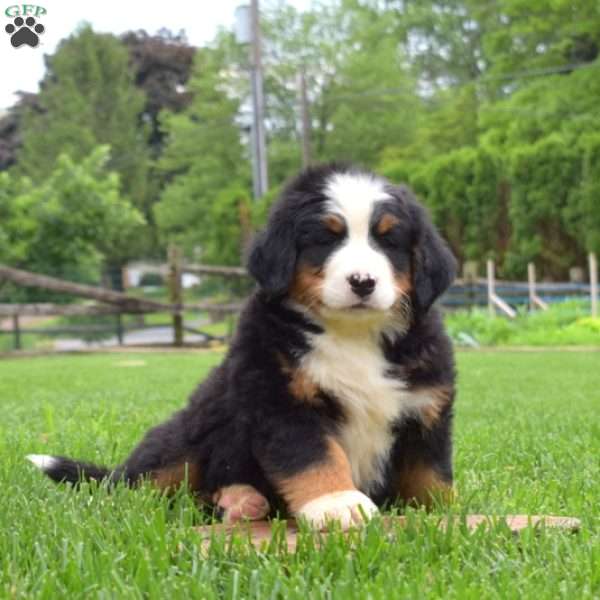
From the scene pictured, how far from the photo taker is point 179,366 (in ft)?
46.0

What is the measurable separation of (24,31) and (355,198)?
11.1 feet

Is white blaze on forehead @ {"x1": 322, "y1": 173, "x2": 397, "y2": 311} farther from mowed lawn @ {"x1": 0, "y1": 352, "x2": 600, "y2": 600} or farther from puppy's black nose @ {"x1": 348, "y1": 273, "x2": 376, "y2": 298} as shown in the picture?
mowed lawn @ {"x1": 0, "y1": 352, "x2": 600, "y2": 600}

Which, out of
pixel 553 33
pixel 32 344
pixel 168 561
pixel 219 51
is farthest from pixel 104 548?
pixel 219 51

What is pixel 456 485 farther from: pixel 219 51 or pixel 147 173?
pixel 147 173

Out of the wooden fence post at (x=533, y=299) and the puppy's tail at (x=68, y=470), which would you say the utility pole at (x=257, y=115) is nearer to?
the wooden fence post at (x=533, y=299)

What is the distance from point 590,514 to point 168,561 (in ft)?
4.64

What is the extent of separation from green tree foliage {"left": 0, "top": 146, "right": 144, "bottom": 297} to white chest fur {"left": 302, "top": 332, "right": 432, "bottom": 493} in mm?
18531

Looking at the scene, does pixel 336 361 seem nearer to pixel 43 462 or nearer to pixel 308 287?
pixel 308 287

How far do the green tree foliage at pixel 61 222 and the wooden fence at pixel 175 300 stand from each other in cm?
103

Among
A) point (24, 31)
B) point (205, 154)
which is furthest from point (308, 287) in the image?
point (205, 154)

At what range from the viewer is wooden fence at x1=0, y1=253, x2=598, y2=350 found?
18.3 meters

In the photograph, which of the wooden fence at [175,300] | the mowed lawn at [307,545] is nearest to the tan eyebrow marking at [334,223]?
the mowed lawn at [307,545]

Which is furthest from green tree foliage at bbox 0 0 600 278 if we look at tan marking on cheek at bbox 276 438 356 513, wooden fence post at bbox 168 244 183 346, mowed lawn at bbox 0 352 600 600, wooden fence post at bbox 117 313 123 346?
tan marking on cheek at bbox 276 438 356 513

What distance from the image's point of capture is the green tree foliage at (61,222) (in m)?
21.3
